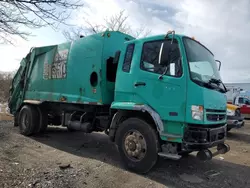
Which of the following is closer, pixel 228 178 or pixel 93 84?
pixel 228 178

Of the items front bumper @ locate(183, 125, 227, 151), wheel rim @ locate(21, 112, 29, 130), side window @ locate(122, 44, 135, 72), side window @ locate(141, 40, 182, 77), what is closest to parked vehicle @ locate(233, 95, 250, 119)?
front bumper @ locate(183, 125, 227, 151)

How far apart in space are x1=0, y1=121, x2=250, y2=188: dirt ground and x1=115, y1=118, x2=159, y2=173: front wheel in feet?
0.73

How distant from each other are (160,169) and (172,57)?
2394 mm

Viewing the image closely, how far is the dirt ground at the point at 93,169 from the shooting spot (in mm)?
4090

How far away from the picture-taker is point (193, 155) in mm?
6211

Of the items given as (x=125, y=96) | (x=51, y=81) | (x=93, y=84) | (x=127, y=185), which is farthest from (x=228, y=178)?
(x=51, y=81)

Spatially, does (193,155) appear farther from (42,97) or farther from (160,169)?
(42,97)

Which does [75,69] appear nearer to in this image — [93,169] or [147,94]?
[147,94]

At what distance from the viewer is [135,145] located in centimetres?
462

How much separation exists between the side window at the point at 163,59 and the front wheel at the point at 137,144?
43.5 inches

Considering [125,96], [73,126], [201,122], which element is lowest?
[73,126]

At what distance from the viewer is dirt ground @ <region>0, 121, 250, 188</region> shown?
4090 mm

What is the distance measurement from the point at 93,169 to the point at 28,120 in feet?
13.4

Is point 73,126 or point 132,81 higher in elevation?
point 132,81
